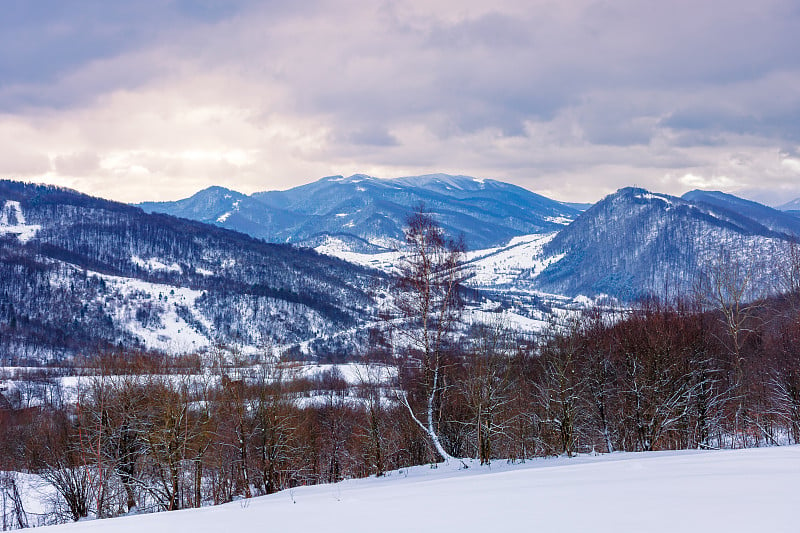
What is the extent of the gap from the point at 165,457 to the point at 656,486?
29628 millimetres

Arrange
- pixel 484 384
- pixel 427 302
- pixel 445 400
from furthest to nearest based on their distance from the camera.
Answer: pixel 445 400 → pixel 484 384 → pixel 427 302

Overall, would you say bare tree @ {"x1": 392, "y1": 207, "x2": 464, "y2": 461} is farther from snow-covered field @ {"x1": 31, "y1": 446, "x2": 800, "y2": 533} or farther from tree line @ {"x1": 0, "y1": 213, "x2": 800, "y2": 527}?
snow-covered field @ {"x1": 31, "y1": 446, "x2": 800, "y2": 533}

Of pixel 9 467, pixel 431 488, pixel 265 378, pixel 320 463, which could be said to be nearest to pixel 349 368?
pixel 320 463

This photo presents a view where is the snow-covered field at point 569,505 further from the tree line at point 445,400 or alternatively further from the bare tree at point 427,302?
the bare tree at point 427,302

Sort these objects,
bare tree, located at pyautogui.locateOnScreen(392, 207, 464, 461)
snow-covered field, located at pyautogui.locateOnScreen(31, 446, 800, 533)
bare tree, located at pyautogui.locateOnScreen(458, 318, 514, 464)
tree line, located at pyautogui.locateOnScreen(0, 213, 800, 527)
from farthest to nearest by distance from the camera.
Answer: tree line, located at pyautogui.locateOnScreen(0, 213, 800, 527), bare tree, located at pyautogui.locateOnScreen(392, 207, 464, 461), bare tree, located at pyautogui.locateOnScreen(458, 318, 514, 464), snow-covered field, located at pyautogui.locateOnScreen(31, 446, 800, 533)

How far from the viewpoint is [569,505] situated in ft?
38.7

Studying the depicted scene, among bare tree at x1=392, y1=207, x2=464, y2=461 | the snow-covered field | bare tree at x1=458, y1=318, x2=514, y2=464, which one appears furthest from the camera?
bare tree at x1=392, y1=207, x2=464, y2=461

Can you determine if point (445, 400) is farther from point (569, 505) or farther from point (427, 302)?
point (569, 505)

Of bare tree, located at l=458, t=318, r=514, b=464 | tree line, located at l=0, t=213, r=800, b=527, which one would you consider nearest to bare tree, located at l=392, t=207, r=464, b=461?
tree line, located at l=0, t=213, r=800, b=527

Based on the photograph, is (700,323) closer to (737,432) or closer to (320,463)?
(737,432)

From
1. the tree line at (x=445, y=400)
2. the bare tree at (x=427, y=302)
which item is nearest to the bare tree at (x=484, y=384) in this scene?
the tree line at (x=445, y=400)

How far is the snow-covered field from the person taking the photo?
10.2m

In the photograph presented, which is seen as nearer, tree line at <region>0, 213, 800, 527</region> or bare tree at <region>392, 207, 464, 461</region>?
bare tree at <region>392, 207, 464, 461</region>

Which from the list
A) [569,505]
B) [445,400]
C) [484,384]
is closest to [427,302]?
[484,384]
